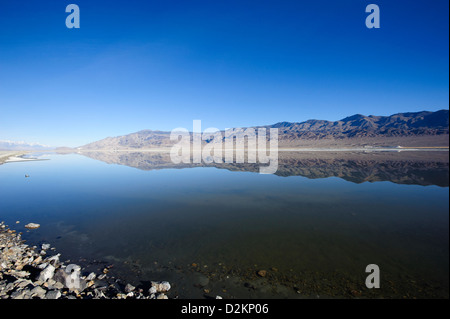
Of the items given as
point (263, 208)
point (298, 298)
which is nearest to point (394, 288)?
point (298, 298)

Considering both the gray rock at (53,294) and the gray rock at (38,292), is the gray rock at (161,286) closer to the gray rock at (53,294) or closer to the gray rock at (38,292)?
the gray rock at (53,294)

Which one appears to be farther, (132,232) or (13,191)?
(13,191)

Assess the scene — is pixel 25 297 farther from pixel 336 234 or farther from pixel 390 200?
pixel 390 200

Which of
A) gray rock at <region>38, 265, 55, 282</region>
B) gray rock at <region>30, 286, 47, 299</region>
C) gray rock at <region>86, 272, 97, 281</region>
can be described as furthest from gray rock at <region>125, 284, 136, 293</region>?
gray rock at <region>38, 265, 55, 282</region>

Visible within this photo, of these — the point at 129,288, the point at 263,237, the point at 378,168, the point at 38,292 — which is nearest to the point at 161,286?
the point at 129,288

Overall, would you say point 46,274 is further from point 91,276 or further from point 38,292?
point 91,276
